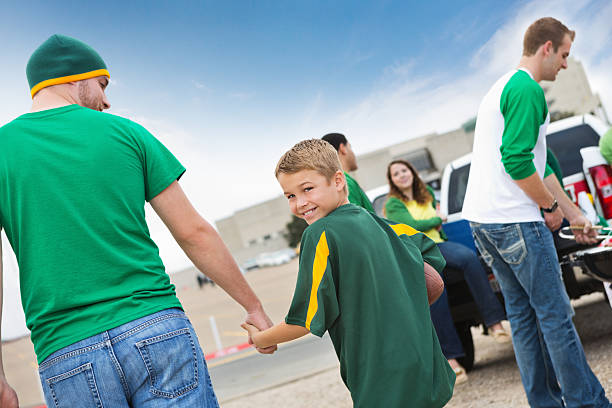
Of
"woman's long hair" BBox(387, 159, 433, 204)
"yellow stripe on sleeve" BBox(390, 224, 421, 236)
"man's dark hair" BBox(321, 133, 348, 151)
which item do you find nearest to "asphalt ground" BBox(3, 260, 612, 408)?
"woman's long hair" BBox(387, 159, 433, 204)

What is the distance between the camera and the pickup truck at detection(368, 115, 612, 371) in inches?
170

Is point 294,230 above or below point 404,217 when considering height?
below

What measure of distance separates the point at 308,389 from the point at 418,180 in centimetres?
249

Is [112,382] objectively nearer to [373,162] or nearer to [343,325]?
[343,325]

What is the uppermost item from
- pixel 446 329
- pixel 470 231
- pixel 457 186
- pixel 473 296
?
pixel 457 186

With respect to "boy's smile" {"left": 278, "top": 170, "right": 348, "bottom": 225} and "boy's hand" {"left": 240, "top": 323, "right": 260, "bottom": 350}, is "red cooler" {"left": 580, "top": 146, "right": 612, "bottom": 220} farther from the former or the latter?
"boy's hand" {"left": 240, "top": 323, "right": 260, "bottom": 350}

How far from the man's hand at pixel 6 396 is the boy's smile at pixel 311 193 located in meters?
1.05

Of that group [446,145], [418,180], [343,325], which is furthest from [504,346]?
[446,145]

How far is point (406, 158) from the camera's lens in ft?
195

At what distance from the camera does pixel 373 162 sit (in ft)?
202

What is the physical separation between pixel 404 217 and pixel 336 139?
1.29 meters

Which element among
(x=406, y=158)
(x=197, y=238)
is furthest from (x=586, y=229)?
(x=406, y=158)

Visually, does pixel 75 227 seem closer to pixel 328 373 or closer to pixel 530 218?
pixel 530 218

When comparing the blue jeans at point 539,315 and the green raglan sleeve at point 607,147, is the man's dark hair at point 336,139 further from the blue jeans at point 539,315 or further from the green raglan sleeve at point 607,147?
the green raglan sleeve at point 607,147
